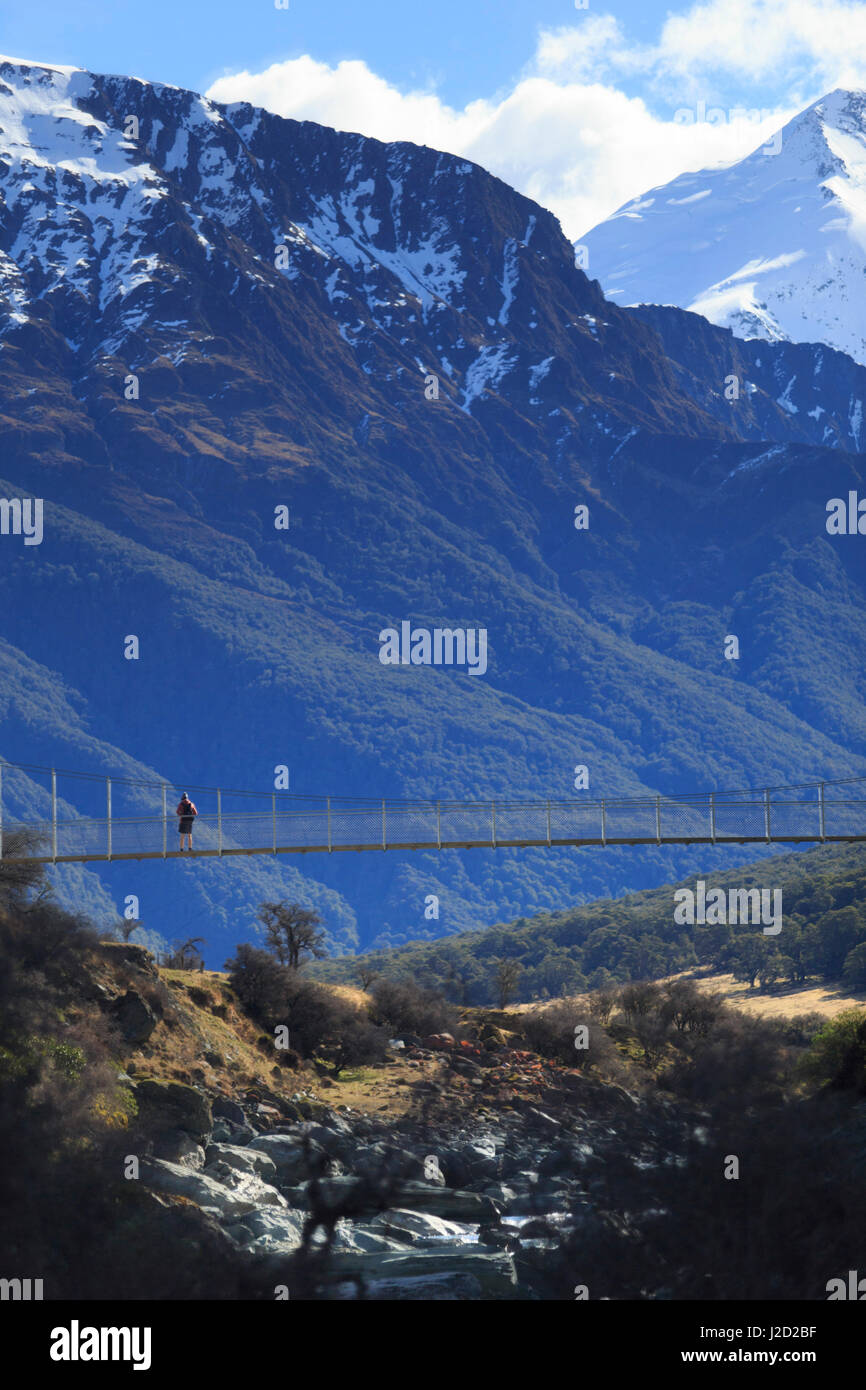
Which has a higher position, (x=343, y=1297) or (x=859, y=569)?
(x=859, y=569)

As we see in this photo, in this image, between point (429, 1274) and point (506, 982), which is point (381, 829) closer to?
point (429, 1274)

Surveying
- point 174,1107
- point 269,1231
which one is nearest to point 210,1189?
point 269,1231

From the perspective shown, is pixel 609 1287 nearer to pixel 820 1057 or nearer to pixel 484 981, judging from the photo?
pixel 820 1057

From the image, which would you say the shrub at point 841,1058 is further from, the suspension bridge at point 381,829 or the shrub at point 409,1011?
the shrub at point 409,1011

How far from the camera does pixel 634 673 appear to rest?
178 metres

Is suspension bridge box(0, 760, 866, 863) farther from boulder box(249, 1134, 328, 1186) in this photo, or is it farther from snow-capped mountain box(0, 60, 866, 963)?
snow-capped mountain box(0, 60, 866, 963)

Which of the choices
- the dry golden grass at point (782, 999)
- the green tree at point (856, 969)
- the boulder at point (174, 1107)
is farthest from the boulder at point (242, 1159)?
the green tree at point (856, 969)

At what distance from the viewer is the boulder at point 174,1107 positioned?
3591cm

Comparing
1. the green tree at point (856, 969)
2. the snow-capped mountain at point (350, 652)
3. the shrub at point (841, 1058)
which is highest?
the snow-capped mountain at point (350, 652)

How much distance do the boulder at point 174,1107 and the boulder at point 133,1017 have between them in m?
1.63
